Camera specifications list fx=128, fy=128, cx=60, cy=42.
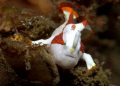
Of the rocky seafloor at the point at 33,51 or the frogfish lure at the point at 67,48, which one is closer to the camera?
the rocky seafloor at the point at 33,51

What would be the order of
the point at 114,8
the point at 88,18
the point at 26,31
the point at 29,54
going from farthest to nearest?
1. the point at 114,8
2. the point at 88,18
3. the point at 26,31
4. the point at 29,54

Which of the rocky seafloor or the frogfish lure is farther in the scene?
the frogfish lure

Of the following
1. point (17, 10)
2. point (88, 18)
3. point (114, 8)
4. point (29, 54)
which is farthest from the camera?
point (114, 8)

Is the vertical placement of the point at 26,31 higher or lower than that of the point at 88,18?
lower

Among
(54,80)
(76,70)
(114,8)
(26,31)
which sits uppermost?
(114,8)

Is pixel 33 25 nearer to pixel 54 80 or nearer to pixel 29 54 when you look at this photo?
pixel 29 54

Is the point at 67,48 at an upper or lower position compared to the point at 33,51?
upper

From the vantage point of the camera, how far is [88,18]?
3.60m

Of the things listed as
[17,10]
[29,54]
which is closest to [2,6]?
[17,10]

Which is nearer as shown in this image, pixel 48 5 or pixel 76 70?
pixel 76 70

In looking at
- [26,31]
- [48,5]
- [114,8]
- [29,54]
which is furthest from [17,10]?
[114,8]

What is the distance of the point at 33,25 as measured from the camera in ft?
8.73

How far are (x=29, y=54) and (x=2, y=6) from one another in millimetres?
1118

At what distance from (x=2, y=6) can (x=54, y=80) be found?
159 cm
